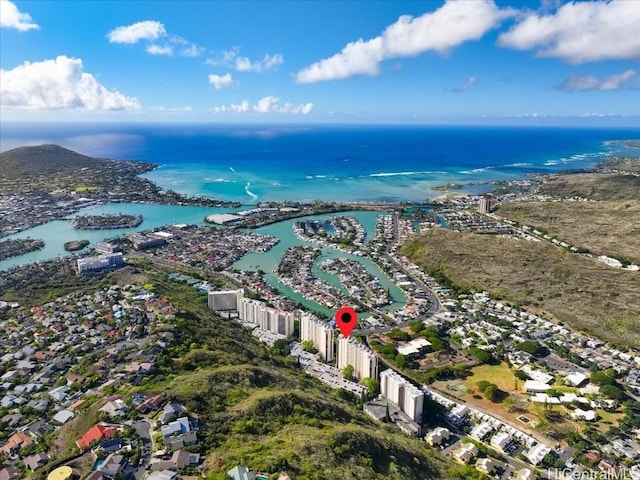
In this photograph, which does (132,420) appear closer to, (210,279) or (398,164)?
(210,279)

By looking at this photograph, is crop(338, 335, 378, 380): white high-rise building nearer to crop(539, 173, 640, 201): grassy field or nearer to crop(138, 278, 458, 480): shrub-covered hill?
crop(138, 278, 458, 480): shrub-covered hill

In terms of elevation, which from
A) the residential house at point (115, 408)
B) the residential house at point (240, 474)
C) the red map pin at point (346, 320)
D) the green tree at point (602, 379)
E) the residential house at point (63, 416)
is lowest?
the green tree at point (602, 379)

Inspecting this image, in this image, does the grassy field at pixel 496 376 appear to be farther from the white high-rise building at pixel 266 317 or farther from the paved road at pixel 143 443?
the paved road at pixel 143 443

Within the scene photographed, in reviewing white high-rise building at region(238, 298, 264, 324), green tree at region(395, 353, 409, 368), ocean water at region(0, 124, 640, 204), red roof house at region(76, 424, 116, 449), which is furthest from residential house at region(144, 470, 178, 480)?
ocean water at region(0, 124, 640, 204)

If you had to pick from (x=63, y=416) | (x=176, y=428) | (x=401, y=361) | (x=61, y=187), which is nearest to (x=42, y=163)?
(x=61, y=187)

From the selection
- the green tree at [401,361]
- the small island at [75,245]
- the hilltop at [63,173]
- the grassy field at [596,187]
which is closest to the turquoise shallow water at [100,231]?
the small island at [75,245]

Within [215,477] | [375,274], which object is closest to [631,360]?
[375,274]
